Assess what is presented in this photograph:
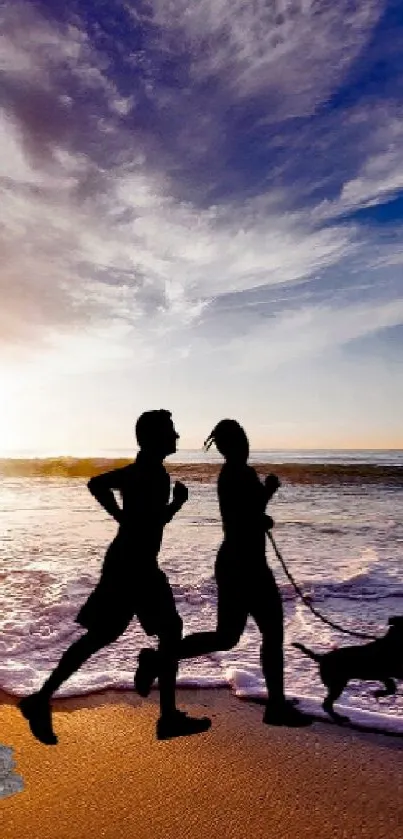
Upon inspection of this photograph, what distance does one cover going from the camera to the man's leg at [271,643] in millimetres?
3932

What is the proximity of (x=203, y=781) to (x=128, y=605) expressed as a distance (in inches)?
40.2

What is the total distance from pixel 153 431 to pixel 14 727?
1.99 m

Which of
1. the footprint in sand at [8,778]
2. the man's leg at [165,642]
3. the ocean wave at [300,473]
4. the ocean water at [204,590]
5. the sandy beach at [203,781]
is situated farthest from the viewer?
the ocean wave at [300,473]

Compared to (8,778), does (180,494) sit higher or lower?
higher

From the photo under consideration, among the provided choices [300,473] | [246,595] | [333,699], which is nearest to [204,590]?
[333,699]

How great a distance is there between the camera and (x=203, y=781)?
3203 mm

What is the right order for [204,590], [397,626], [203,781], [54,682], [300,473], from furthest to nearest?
1. [300,473]
2. [204,590]
3. [397,626]
4. [54,682]
5. [203,781]

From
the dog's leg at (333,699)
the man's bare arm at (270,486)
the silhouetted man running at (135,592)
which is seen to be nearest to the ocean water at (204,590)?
the dog's leg at (333,699)

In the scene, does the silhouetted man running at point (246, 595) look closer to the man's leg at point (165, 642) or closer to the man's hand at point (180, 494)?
the man's leg at point (165, 642)

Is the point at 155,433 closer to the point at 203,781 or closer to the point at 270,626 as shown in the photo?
the point at 270,626

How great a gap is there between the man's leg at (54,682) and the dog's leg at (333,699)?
140 cm

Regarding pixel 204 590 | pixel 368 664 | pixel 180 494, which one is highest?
pixel 180 494

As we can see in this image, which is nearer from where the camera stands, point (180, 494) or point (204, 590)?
point (180, 494)

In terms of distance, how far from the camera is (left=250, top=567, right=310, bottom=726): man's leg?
393 centimetres
